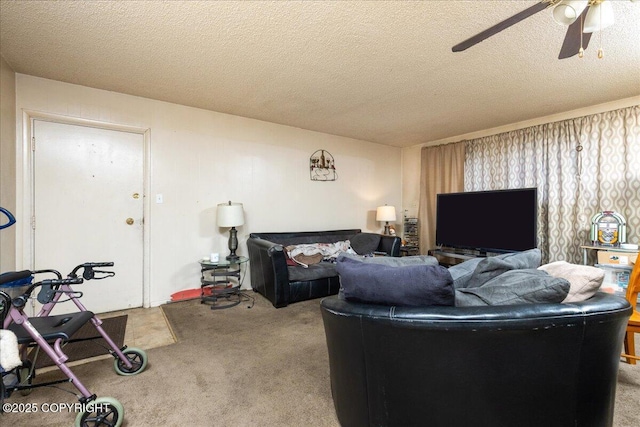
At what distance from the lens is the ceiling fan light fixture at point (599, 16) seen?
53.9 inches

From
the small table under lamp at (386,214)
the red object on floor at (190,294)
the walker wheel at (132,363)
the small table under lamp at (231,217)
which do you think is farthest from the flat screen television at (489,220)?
the walker wheel at (132,363)

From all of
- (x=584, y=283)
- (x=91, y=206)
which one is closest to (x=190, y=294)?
(x=91, y=206)

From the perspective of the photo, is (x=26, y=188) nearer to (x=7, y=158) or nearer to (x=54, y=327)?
(x=7, y=158)

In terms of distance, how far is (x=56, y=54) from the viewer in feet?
7.60

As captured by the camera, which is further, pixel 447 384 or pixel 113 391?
pixel 113 391

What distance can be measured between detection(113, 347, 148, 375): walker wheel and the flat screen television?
4008 mm

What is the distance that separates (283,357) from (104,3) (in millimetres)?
2546

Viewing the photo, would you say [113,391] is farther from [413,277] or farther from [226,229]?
[226,229]

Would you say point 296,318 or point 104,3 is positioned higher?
point 104,3

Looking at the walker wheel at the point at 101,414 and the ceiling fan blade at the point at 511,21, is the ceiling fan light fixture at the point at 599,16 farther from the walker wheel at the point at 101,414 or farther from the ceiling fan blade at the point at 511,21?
the walker wheel at the point at 101,414

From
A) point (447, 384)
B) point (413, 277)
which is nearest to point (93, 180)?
point (413, 277)

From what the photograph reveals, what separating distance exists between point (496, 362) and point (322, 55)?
2260 millimetres

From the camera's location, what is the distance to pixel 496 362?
104 cm

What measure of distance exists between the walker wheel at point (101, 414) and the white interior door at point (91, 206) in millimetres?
2053
